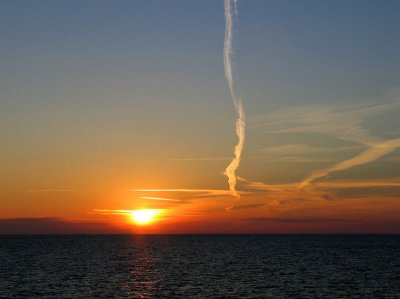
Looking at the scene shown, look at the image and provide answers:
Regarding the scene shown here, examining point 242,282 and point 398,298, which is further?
point 242,282

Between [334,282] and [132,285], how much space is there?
32.0 meters

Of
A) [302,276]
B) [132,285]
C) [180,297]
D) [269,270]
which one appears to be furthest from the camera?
[269,270]

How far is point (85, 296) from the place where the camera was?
68.9m

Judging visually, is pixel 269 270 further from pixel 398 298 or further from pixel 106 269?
pixel 398 298

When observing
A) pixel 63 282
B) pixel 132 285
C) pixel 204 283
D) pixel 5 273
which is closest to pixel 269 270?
pixel 204 283

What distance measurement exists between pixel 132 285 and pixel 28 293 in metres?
15.8

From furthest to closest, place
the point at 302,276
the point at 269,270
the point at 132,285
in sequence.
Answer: the point at 269,270 < the point at 302,276 < the point at 132,285

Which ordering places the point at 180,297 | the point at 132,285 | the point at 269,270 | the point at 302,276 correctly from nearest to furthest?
the point at 180,297 → the point at 132,285 → the point at 302,276 → the point at 269,270

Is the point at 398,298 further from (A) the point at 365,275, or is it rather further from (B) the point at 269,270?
(B) the point at 269,270

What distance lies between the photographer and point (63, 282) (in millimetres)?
84000

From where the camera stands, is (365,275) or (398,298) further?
(365,275)

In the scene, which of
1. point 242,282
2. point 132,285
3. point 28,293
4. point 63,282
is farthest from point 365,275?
point 28,293

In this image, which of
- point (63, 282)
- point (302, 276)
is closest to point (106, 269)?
point (63, 282)

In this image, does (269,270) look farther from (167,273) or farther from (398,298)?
(398,298)
